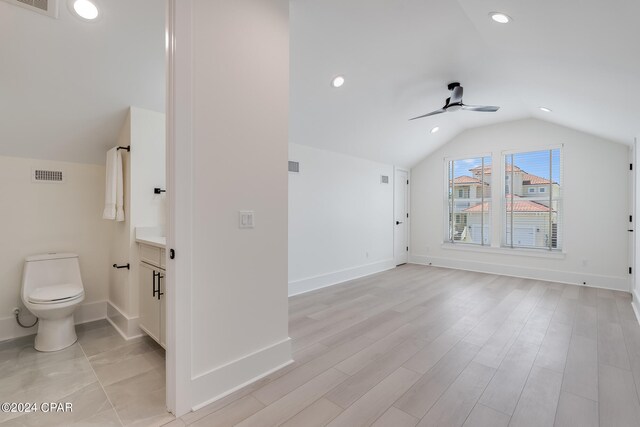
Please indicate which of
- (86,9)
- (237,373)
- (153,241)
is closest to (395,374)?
(237,373)

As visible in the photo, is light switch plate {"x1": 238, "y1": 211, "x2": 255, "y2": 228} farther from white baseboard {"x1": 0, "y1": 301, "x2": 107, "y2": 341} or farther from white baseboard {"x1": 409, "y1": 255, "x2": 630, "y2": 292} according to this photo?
white baseboard {"x1": 409, "y1": 255, "x2": 630, "y2": 292}

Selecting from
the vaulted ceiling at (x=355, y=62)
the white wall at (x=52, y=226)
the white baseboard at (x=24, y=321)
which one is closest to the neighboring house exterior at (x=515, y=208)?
the vaulted ceiling at (x=355, y=62)

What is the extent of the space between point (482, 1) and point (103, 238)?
13.4ft

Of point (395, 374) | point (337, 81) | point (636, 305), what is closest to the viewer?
point (395, 374)

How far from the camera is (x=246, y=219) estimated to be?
2010 millimetres

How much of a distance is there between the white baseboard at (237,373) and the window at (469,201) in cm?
506

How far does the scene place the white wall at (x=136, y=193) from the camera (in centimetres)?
277

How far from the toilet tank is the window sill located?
6.04 m

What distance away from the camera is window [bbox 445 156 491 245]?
19.2ft

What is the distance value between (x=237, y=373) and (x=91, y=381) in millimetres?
1026

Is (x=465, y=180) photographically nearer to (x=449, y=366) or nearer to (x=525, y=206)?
(x=525, y=206)

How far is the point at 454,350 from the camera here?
2.51 meters

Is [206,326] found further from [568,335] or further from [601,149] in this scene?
[601,149]

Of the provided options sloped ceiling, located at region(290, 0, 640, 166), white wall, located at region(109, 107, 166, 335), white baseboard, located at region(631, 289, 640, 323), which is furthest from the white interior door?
white wall, located at region(109, 107, 166, 335)
